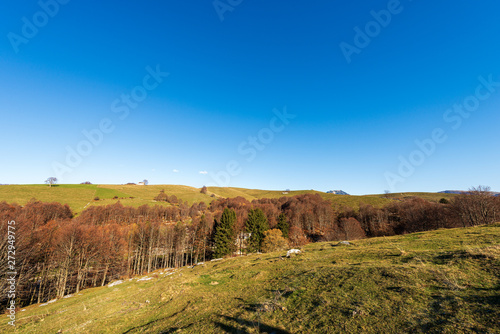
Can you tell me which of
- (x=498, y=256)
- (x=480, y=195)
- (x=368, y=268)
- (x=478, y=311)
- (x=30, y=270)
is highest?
(x=480, y=195)

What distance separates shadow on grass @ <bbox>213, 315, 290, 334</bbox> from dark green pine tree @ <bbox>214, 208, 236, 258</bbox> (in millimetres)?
56027

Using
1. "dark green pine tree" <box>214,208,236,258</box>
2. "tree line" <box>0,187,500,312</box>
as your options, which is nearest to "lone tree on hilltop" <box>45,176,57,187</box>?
"tree line" <box>0,187,500,312</box>

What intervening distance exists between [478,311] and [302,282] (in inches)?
329

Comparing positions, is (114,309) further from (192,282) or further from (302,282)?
(302,282)

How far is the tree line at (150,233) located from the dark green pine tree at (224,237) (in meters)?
0.32

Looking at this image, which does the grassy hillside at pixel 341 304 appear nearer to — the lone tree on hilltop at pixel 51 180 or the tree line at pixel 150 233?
the tree line at pixel 150 233

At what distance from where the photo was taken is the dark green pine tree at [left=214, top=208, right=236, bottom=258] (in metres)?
61.1

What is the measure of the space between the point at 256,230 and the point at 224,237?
11648 mm

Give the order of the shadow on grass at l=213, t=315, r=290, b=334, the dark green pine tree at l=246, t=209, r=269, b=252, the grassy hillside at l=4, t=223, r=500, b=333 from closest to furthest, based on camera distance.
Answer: the grassy hillside at l=4, t=223, r=500, b=333
the shadow on grass at l=213, t=315, r=290, b=334
the dark green pine tree at l=246, t=209, r=269, b=252

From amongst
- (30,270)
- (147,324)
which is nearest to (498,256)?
(147,324)

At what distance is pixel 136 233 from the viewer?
65.1 m

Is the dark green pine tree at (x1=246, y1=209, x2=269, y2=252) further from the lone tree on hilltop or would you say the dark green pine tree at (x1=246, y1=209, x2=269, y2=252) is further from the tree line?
the lone tree on hilltop

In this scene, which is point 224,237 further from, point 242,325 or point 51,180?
point 51,180

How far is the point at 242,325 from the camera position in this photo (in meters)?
8.61
